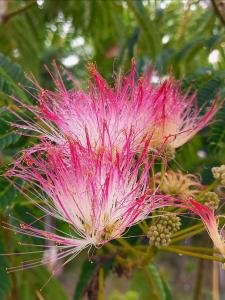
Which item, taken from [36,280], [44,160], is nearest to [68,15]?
[36,280]

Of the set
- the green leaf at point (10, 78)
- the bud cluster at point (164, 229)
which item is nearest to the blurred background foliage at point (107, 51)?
the green leaf at point (10, 78)

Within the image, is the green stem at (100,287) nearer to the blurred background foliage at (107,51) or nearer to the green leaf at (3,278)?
the blurred background foliage at (107,51)

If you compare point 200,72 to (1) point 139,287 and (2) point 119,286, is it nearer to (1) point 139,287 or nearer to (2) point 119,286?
(1) point 139,287

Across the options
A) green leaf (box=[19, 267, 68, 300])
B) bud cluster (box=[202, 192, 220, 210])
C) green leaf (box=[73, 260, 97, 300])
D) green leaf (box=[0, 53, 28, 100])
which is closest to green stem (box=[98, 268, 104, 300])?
green leaf (box=[73, 260, 97, 300])

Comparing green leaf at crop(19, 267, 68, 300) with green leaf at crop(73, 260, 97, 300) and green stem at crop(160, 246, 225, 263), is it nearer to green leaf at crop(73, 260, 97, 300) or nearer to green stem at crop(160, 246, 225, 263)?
green leaf at crop(73, 260, 97, 300)

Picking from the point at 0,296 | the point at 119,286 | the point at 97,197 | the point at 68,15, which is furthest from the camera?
the point at 119,286
